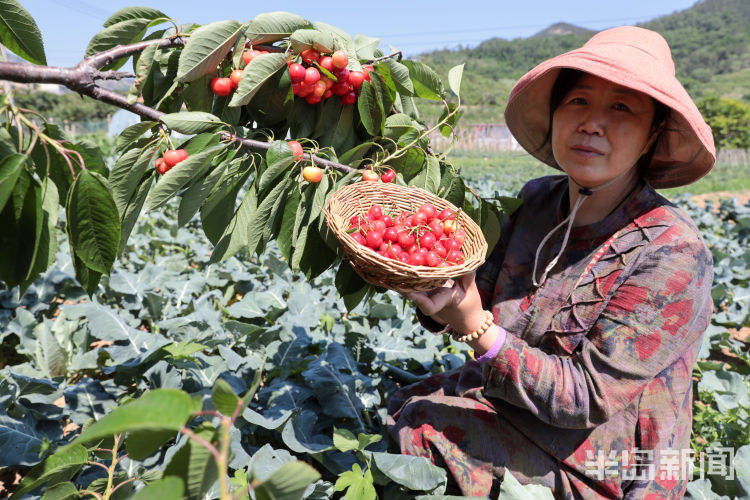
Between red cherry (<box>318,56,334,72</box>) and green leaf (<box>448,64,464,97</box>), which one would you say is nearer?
red cherry (<box>318,56,334,72</box>)

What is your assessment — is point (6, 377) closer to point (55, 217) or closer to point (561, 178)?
point (55, 217)

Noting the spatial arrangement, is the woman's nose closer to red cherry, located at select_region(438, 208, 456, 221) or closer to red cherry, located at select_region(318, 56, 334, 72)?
red cherry, located at select_region(438, 208, 456, 221)

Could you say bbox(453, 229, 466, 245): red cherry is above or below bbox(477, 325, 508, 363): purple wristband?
above

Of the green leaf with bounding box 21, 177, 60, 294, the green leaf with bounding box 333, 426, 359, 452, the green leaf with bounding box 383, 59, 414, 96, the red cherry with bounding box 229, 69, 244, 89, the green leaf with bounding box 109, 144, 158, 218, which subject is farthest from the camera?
the green leaf with bounding box 333, 426, 359, 452

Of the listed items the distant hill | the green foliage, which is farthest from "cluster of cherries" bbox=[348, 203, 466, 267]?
the distant hill

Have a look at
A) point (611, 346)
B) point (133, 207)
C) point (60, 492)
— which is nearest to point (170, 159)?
point (133, 207)

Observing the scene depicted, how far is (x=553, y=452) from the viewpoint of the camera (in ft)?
5.15

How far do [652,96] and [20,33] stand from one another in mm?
1429

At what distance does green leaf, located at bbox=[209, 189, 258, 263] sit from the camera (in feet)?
4.24

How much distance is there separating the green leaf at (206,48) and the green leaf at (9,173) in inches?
18.1

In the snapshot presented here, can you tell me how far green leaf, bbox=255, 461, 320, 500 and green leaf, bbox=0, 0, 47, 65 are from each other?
0.97 meters

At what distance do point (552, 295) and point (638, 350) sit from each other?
299 mm

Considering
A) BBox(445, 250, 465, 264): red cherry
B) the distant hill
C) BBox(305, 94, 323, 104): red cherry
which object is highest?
BBox(305, 94, 323, 104): red cherry

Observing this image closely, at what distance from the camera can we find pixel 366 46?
4.65 feet
